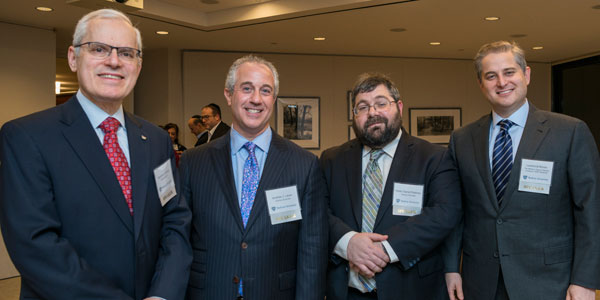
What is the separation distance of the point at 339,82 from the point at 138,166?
26.2 feet

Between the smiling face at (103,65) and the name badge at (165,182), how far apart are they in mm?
312

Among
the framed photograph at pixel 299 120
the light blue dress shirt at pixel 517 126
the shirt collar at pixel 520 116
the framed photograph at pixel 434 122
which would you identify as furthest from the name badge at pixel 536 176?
the framed photograph at pixel 434 122

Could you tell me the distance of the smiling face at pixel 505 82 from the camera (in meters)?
2.29

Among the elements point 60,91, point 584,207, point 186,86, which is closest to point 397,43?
point 186,86

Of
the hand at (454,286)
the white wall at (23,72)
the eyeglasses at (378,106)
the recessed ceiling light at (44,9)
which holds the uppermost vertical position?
the recessed ceiling light at (44,9)

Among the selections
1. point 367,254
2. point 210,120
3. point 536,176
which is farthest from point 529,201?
point 210,120

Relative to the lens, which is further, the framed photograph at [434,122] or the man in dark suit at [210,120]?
the framed photograph at [434,122]

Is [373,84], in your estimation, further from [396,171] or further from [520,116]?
[520,116]

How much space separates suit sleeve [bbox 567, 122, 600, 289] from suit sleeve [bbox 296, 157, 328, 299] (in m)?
1.13

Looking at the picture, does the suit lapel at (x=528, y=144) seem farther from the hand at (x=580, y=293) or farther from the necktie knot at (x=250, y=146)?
the necktie knot at (x=250, y=146)

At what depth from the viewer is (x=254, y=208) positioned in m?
2.05

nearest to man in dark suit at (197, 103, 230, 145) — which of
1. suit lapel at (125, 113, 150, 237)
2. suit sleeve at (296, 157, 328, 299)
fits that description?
suit sleeve at (296, 157, 328, 299)

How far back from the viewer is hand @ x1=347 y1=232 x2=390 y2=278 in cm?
220

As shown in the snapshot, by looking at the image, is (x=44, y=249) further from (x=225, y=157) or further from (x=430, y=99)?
(x=430, y=99)
